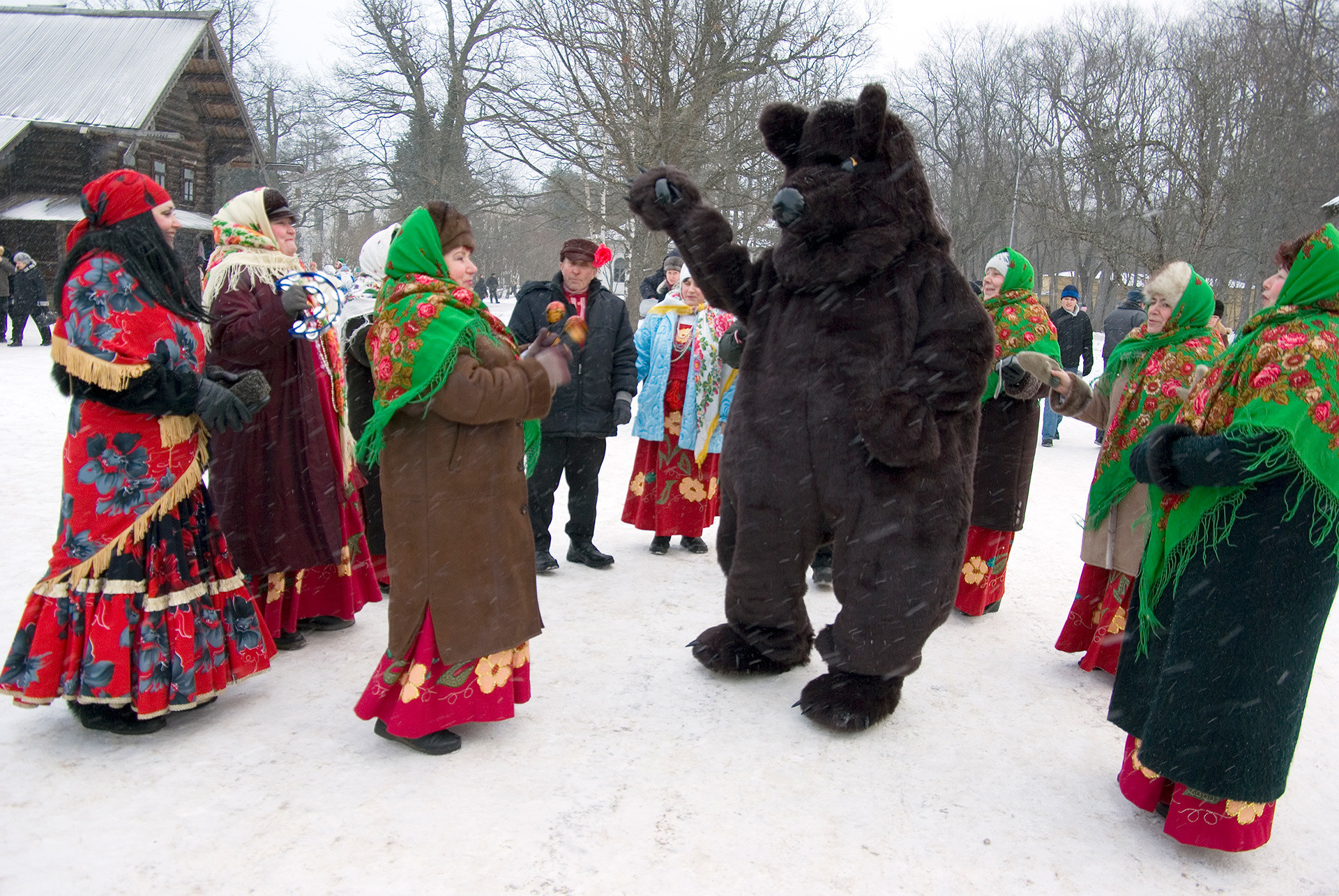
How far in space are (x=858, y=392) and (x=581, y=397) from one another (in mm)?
2338

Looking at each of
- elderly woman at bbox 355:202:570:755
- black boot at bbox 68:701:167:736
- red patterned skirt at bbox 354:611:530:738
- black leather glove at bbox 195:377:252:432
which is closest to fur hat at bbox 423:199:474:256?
elderly woman at bbox 355:202:570:755

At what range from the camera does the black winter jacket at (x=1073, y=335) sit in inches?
451

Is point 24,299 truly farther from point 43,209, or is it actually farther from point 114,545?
point 114,545

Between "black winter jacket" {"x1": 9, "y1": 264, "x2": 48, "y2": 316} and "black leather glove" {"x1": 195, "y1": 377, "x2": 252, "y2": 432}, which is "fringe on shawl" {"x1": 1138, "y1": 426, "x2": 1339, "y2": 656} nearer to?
"black leather glove" {"x1": 195, "y1": 377, "x2": 252, "y2": 432}

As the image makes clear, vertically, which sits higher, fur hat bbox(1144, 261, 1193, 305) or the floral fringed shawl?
fur hat bbox(1144, 261, 1193, 305)

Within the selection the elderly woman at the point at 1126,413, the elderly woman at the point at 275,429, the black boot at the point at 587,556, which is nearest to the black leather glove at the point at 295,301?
the elderly woman at the point at 275,429

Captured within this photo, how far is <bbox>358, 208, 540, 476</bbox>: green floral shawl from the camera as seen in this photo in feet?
9.10

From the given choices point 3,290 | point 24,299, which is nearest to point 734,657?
point 3,290

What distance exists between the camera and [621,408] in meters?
5.35

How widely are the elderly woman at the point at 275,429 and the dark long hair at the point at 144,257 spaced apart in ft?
1.61

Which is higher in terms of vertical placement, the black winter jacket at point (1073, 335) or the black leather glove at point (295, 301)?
the black winter jacket at point (1073, 335)

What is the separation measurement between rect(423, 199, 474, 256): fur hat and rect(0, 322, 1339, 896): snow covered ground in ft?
5.66

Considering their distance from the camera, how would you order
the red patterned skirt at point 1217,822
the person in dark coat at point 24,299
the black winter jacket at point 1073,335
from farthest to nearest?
the person in dark coat at point 24,299 → the black winter jacket at point 1073,335 → the red patterned skirt at point 1217,822

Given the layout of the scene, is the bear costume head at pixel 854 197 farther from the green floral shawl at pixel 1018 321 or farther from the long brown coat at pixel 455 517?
the green floral shawl at pixel 1018 321
